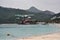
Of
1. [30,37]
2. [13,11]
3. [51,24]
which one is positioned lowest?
[30,37]

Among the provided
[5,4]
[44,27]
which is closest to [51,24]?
[44,27]

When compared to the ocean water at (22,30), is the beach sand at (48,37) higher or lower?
lower

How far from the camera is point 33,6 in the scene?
3.37m

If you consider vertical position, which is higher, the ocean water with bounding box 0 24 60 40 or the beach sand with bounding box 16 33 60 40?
the ocean water with bounding box 0 24 60 40

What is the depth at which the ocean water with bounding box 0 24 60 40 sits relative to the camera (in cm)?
332

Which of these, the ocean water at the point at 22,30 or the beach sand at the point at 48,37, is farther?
the ocean water at the point at 22,30

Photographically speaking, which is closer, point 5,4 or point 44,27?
point 5,4

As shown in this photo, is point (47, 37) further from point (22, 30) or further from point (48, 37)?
point (22, 30)

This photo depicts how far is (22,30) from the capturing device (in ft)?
11.1

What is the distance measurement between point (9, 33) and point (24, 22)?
1.31 ft

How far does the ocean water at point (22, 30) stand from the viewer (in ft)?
10.9

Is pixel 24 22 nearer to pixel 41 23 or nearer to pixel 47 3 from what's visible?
pixel 41 23

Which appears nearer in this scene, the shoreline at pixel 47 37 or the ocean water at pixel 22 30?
the shoreline at pixel 47 37

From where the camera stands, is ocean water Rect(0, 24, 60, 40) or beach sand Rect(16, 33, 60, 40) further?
ocean water Rect(0, 24, 60, 40)
